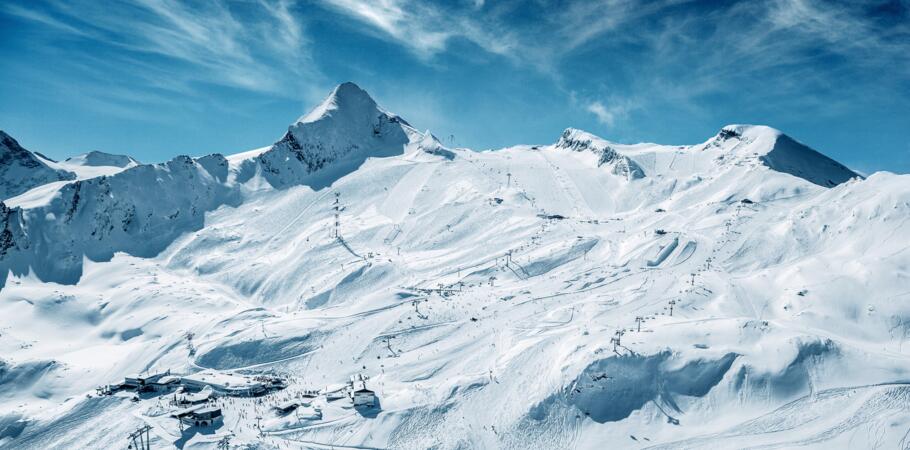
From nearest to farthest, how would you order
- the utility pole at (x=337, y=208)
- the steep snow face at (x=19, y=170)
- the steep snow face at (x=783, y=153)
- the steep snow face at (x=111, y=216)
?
the steep snow face at (x=111, y=216) < the utility pole at (x=337, y=208) < the steep snow face at (x=19, y=170) < the steep snow face at (x=783, y=153)

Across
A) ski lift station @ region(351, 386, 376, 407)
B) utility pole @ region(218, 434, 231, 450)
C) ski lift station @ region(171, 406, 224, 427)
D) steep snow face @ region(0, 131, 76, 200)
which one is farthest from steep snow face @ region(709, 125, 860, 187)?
steep snow face @ region(0, 131, 76, 200)

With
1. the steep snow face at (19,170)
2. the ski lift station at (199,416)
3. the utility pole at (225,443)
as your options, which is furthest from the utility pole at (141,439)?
the steep snow face at (19,170)

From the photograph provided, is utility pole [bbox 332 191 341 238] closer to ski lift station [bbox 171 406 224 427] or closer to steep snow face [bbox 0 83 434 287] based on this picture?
steep snow face [bbox 0 83 434 287]

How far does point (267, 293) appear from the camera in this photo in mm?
112062

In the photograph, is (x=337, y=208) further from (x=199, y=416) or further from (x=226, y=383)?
(x=199, y=416)

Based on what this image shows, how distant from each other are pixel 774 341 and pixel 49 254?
137 m

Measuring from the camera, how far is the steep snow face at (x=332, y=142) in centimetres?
16650

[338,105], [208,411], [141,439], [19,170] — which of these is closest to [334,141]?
[338,105]

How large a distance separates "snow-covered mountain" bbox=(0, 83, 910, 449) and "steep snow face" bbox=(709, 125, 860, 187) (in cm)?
119

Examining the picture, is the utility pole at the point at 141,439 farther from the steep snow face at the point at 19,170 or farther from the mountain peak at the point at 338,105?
the mountain peak at the point at 338,105

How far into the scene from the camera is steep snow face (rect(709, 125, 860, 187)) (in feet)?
522

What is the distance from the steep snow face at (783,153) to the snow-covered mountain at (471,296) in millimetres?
1194

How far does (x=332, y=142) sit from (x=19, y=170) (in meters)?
88.5

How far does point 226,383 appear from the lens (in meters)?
68.7
